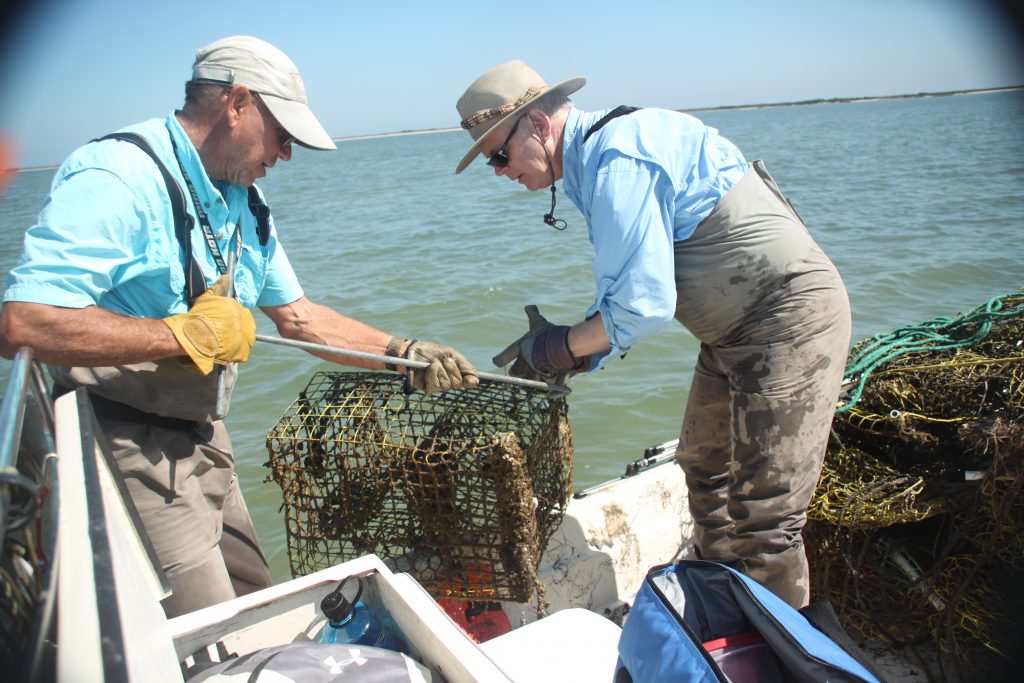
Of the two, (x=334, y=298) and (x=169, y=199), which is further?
(x=334, y=298)

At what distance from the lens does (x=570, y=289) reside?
33.0 feet

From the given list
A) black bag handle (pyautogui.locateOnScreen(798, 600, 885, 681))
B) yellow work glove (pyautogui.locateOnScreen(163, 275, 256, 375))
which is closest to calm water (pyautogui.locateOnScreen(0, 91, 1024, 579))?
yellow work glove (pyautogui.locateOnScreen(163, 275, 256, 375))

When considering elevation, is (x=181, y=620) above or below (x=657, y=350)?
above

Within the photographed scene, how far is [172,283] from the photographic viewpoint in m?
2.17

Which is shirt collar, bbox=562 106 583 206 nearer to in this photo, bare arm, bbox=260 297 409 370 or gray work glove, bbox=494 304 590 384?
gray work glove, bbox=494 304 590 384

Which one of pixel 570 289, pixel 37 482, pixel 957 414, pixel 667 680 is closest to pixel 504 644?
pixel 667 680

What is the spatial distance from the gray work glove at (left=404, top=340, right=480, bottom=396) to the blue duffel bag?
1.07 metres

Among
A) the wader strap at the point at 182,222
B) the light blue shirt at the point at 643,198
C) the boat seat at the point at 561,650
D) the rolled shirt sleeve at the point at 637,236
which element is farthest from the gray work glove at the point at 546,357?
the wader strap at the point at 182,222

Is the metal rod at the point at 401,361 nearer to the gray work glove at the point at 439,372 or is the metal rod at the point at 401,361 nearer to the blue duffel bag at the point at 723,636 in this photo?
the gray work glove at the point at 439,372

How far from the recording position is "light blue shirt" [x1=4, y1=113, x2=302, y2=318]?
1.84 meters

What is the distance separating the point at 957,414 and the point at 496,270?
8.80 m

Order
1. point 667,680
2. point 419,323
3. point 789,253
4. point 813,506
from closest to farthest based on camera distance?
point 667,680 < point 789,253 < point 813,506 < point 419,323

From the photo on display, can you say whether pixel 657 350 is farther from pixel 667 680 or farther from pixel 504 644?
pixel 667 680

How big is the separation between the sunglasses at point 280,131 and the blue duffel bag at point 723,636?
179cm
